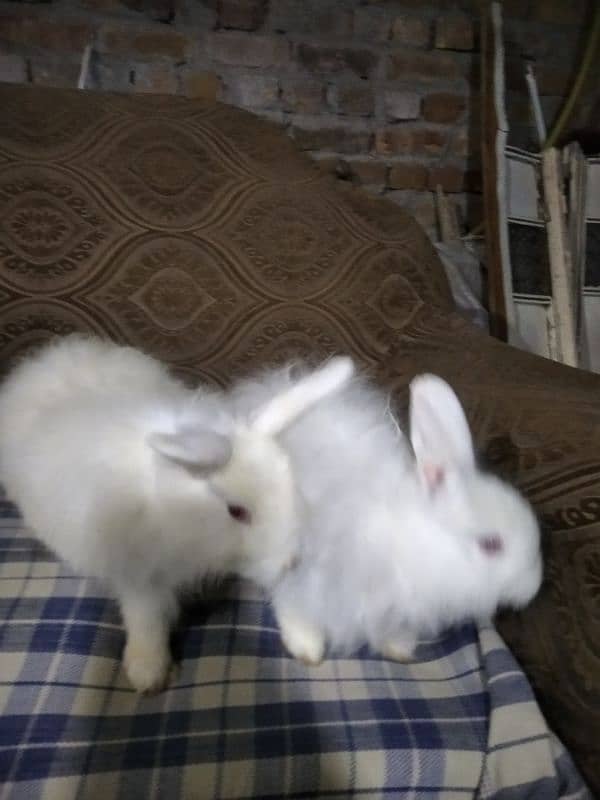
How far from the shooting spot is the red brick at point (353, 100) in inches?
62.7

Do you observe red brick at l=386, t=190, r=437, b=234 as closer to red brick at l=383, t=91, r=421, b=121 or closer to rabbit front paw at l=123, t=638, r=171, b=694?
red brick at l=383, t=91, r=421, b=121

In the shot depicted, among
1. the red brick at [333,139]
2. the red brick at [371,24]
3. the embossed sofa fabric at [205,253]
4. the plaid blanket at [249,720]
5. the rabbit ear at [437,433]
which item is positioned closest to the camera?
the plaid blanket at [249,720]

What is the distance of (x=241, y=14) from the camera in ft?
4.83

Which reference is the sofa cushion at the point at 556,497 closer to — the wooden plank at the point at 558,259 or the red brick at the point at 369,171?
the wooden plank at the point at 558,259

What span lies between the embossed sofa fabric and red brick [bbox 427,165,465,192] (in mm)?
663

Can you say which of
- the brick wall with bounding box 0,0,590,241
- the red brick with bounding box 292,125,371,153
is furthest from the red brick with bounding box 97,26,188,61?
the red brick with bounding box 292,125,371,153

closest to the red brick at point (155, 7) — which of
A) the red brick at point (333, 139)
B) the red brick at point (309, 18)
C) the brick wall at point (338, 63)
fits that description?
the brick wall at point (338, 63)

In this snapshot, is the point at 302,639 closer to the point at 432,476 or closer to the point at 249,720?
the point at 249,720

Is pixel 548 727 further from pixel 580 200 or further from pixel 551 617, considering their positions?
pixel 580 200

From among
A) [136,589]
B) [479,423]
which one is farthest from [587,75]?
[136,589]

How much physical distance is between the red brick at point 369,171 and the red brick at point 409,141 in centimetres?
3

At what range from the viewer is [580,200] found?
5.30 feet

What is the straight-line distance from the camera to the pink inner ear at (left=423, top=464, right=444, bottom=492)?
0.76 meters

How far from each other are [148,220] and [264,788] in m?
0.86
